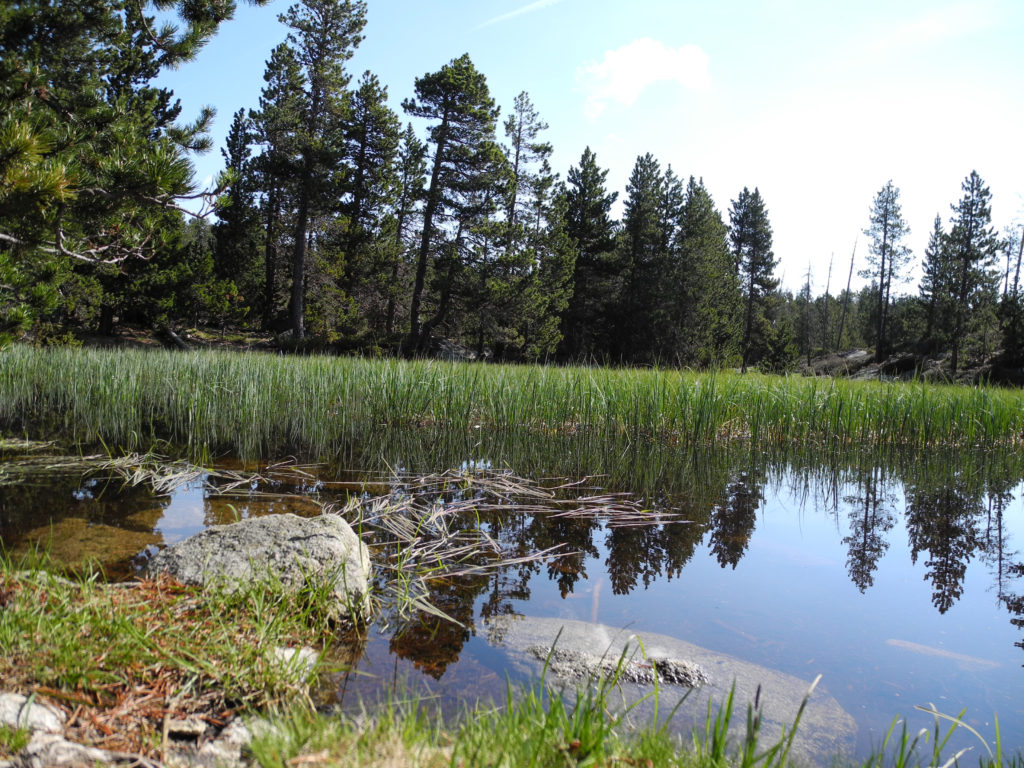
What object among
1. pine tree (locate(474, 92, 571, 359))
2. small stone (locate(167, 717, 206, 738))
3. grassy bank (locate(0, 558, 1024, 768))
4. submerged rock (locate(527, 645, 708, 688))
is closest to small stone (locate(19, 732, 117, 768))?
grassy bank (locate(0, 558, 1024, 768))

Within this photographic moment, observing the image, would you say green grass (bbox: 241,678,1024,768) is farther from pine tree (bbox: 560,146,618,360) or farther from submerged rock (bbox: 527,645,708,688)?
pine tree (bbox: 560,146,618,360)

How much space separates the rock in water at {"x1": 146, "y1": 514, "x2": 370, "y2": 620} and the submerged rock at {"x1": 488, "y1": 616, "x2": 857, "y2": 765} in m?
0.56

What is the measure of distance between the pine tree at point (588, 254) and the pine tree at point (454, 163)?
7.16 metres

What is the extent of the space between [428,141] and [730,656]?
74.9 feet

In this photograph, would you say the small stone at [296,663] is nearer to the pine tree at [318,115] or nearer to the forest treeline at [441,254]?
the forest treeline at [441,254]

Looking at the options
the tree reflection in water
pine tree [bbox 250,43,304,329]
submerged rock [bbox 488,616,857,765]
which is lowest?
submerged rock [bbox 488,616,857,765]

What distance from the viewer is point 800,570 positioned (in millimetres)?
3262

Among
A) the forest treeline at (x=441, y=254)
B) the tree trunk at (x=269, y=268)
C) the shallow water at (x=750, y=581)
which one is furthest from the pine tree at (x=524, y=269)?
the shallow water at (x=750, y=581)

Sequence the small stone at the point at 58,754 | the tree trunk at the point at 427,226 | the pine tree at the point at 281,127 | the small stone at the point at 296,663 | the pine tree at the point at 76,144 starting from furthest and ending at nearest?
the tree trunk at the point at 427,226 < the pine tree at the point at 281,127 < the pine tree at the point at 76,144 < the small stone at the point at 296,663 < the small stone at the point at 58,754

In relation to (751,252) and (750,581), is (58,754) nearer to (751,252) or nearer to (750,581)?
(750,581)

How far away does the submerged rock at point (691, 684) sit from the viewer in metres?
1.73

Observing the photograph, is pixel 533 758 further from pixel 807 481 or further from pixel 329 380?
pixel 329 380

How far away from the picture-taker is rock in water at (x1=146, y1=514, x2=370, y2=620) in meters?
2.16

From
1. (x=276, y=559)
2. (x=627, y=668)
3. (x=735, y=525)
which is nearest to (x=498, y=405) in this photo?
(x=735, y=525)
